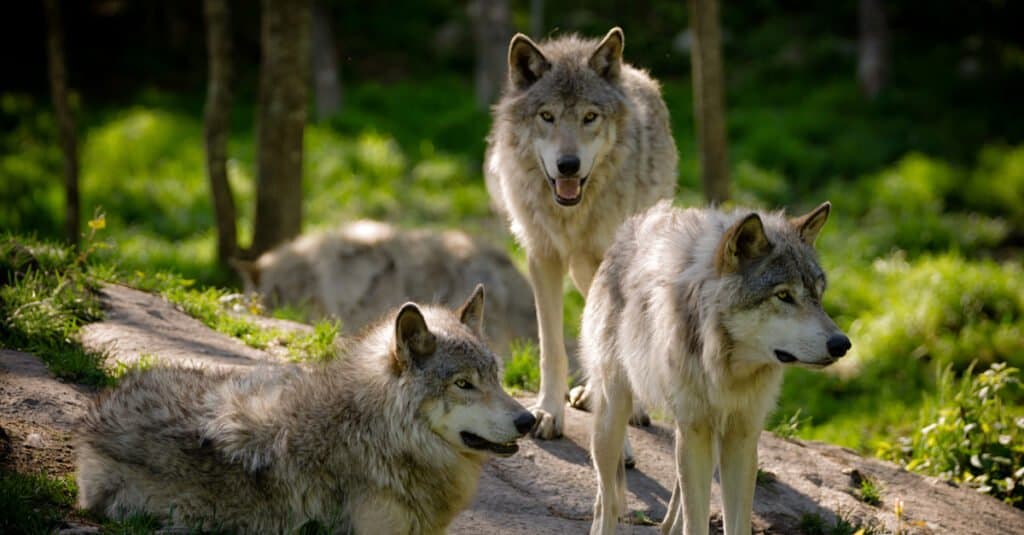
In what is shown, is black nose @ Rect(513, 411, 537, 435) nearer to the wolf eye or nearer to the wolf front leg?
the wolf eye

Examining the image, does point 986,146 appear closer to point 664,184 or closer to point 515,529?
point 664,184

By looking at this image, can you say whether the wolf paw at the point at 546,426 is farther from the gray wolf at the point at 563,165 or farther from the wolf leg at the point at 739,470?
the wolf leg at the point at 739,470

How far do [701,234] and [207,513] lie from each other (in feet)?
8.15

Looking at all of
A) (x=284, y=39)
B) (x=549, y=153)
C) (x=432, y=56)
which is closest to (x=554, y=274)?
(x=549, y=153)

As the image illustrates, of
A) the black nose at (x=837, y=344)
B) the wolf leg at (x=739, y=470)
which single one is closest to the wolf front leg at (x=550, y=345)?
the wolf leg at (x=739, y=470)

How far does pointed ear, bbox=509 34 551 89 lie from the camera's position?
20.9 feet

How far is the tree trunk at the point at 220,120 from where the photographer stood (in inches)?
395

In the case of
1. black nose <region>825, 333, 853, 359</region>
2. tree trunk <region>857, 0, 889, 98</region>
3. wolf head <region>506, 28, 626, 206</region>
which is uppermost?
tree trunk <region>857, 0, 889, 98</region>

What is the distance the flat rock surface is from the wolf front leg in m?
0.14

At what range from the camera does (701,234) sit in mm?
4672

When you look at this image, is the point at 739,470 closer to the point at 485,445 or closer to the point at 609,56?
the point at 485,445

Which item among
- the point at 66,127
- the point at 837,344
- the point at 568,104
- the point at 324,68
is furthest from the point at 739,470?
the point at 324,68

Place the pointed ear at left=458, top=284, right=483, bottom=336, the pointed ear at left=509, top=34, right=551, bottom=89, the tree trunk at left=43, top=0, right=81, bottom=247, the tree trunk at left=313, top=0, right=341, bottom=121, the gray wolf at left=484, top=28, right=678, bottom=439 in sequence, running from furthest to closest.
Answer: the tree trunk at left=313, top=0, right=341, bottom=121, the tree trunk at left=43, top=0, right=81, bottom=247, the pointed ear at left=509, top=34, right=551, bottom=89, the gray wolf at left=484, top=28, right=678, bottom=439, the pointed ear at left=458, top=284, right=483, bottom=336

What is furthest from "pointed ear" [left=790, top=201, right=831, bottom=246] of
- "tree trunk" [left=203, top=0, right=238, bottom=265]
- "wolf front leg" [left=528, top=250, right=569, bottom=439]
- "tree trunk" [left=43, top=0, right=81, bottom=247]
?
"tree trunk" [left=43, top=0, right=81, bottom=247]
